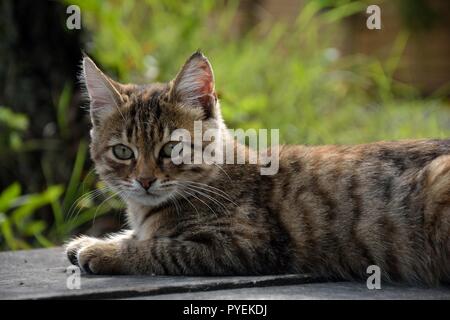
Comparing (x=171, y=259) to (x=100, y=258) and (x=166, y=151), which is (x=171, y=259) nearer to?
(x=100, y=258)

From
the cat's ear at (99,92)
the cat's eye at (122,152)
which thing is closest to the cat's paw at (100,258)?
the cat's eye at (122,152)

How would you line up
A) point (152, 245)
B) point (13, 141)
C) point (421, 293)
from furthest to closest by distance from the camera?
1. point (13, 141)
2. point (152, 245)
3. point (421, 293)

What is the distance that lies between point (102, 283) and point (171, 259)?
12.9 inches

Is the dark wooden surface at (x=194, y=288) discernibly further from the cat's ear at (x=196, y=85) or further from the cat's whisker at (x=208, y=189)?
the cat's ear at (x=196, y=85)

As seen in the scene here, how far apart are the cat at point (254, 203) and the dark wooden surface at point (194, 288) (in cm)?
11

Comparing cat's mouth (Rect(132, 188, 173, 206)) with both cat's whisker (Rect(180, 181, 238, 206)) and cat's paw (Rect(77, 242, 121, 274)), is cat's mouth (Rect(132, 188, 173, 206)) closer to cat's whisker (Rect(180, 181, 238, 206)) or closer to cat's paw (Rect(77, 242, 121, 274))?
cat's whisker (Rect(180, 181, 238, 206))

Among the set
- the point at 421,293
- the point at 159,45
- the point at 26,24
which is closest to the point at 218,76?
the point at 159,45

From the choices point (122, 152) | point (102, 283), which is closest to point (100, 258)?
point (102, 283)

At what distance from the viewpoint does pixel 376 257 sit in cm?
316

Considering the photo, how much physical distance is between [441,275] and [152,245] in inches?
46.8

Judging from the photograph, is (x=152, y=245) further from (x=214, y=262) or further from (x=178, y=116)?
(x=178, y=116)

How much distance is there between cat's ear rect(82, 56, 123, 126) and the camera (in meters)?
3.51

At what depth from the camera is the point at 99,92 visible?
3.59 metres

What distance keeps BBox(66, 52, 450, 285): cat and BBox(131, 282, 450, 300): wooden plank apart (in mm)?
138
